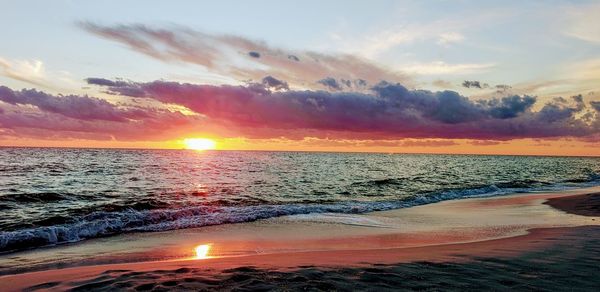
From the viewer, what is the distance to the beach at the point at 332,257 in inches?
303

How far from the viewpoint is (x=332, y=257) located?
10211 millimetres

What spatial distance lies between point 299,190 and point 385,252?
22574mm

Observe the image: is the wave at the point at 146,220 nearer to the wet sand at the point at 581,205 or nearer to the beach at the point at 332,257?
the beach at the point at 332,257

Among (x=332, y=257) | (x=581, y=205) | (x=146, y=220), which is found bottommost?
(x=146, y=220)

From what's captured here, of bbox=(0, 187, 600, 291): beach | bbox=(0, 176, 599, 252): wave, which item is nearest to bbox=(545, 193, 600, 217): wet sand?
bbox=(0, 187, 600, 291): beach

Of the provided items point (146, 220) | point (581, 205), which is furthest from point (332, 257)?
point (581, 205)

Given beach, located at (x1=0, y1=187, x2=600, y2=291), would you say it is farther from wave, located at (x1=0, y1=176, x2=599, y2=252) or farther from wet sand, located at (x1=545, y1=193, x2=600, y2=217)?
wet sand, located at (x1=545, y1=193, x2=600, y2=217)

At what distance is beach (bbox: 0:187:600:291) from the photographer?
25.2 ft

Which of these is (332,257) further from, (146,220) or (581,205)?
(581,205)

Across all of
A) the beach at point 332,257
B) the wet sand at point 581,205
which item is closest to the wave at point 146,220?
the beach at point 332,257

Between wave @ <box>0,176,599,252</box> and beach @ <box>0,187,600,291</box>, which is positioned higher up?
beach @ <box>0,187,600,291</box>

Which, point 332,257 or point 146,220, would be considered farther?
point 146,220

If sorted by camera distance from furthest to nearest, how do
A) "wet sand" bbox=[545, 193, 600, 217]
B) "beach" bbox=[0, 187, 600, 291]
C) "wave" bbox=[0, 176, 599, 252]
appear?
"wet sand" bbox=[545, 193, 600, 217] → "wave" bbox=[0, 176, 599, 252] → "beach" bbox=[0, 187, 600, 291]

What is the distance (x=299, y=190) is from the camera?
33.3 m
